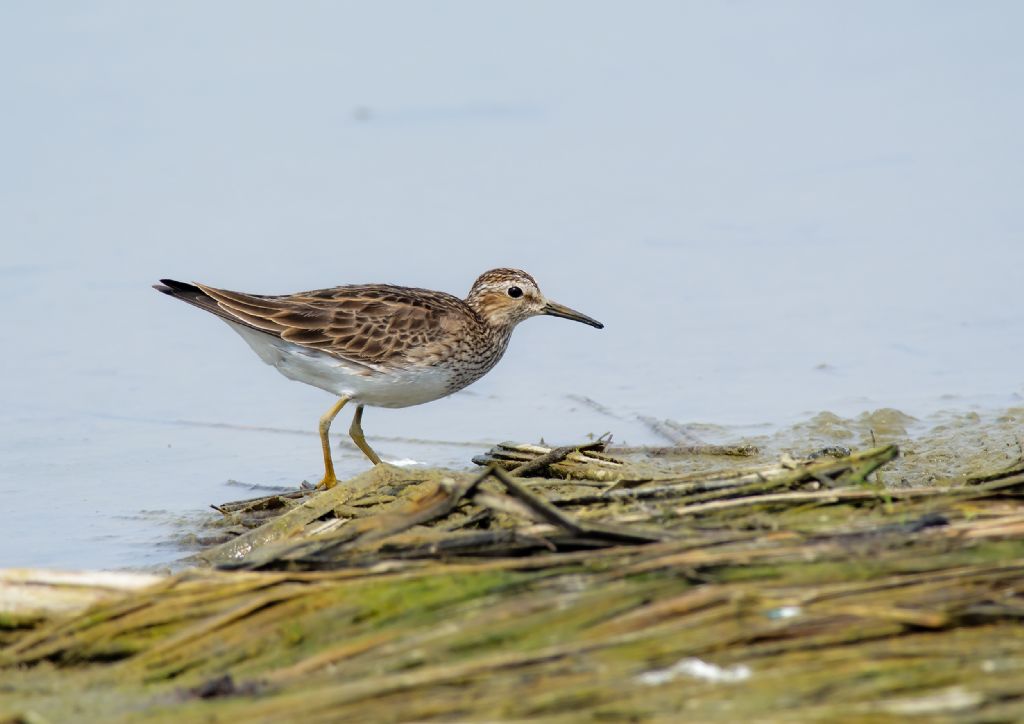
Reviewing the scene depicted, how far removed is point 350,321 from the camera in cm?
791

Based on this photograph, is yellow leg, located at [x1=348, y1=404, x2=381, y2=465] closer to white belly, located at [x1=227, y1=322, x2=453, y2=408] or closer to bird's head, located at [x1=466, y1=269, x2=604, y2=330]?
white belly, located at [x1=227, y1=322, x2=453, y2=408]

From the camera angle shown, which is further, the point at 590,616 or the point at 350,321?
the point at 350,321

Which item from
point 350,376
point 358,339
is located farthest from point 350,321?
point 350,376

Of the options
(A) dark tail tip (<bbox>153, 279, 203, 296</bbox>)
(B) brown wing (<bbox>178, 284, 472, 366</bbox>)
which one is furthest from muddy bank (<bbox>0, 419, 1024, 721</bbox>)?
(A) dark tail tip (<bbox>153, 279, 203, 296</bbox>)

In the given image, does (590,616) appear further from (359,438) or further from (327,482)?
(359,438)

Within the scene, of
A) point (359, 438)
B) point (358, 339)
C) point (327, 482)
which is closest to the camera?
point (327, 482)

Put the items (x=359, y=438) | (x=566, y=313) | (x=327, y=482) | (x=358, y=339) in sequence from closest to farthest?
(x=327, y=482) → (x=358, y=339) → (x=359, y=438) → (x=566, y=313)

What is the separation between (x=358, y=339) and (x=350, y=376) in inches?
8.2

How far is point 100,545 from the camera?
7.15m

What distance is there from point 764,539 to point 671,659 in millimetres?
699

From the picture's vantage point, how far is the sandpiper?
7.85 m

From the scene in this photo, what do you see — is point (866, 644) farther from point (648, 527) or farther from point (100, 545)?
point (100, 545)

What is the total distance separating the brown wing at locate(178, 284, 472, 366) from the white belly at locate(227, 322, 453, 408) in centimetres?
7

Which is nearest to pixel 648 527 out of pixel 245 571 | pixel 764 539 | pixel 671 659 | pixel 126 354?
pixel 764 539
